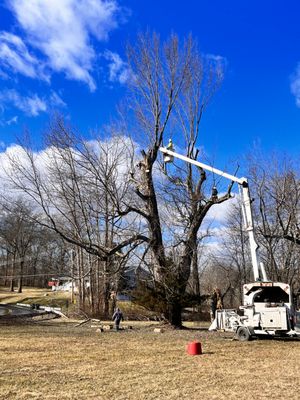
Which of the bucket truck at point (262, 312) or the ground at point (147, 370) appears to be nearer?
the ground at point (147, 370)

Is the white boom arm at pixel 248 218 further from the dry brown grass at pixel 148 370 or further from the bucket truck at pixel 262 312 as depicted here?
the dry brown grass at pixel 148 370

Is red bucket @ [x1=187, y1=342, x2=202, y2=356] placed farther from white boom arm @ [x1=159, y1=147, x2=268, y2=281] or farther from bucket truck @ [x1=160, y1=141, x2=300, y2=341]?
white boom arm @ [x1=159, y1=147, x2=268, y2=281]

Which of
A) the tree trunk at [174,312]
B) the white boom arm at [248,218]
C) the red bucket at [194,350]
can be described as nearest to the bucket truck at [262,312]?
the white boom arm at [248,218]

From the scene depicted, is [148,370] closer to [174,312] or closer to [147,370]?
[147,370]

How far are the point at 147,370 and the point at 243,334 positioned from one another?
6333mm

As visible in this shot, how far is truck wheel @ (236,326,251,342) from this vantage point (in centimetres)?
1408

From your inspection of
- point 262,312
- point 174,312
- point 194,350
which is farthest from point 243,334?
point 174,312

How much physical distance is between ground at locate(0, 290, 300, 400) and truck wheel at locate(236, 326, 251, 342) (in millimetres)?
404

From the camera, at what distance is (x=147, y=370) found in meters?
8.73

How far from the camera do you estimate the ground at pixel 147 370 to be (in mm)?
6730

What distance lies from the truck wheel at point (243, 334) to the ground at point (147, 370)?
0.40 meters

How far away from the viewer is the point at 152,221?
20.0 meters

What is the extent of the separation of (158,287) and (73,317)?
42.0 feet

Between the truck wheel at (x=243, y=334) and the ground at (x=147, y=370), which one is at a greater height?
the truck wheel at (x=243, y=334)
